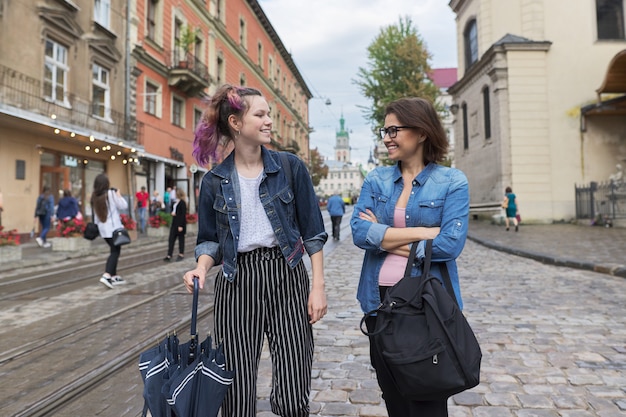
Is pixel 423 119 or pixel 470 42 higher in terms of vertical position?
pixel 470 42

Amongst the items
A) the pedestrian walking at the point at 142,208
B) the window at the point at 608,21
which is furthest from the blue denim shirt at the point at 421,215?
the window at the point at 608,21

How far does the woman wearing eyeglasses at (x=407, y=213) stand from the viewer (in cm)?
197

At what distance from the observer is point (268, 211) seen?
6.65 ft

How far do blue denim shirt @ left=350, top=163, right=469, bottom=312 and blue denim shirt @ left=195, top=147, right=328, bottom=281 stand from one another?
0.83 feet

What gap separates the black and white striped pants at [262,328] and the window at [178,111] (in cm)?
2282

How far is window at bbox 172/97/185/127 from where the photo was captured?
23328 mm

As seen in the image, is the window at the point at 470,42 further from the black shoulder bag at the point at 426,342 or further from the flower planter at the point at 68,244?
the black shoulder bag at the point at 426,342

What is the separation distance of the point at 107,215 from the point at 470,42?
2375 cm

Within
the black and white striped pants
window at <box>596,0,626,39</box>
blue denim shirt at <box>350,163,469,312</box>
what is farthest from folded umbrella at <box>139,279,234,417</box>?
window at <box>596,0,626,39</box>

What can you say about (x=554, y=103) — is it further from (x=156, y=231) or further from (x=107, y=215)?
(x=107, y=215)

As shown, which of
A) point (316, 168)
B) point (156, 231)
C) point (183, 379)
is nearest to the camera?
point (183, 379)

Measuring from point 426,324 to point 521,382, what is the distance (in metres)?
2.01

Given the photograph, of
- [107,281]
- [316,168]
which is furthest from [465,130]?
[316,168]

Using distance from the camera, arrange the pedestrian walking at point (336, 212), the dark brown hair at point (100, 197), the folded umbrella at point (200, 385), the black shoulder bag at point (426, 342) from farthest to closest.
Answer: the pedestrian walking at point (336, 212) → the dark brown hair at point (100, 197) → the black shoulder bag at point (426, 342) → the folded umbrella at point (200, 385)
